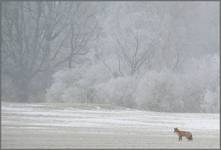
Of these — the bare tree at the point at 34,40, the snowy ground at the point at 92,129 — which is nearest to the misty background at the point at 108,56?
the bare tree at the point at 34,40

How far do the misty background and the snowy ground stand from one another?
10.6m

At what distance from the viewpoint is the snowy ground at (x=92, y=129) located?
61.8 feet

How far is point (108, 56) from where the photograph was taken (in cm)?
5925

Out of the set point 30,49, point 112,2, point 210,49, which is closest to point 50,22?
point 30,49

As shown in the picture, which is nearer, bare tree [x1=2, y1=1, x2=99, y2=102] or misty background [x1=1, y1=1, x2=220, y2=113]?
misty background [x1=1, y1=1, x2=220, y2=113]

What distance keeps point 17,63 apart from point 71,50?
12851 millimetres

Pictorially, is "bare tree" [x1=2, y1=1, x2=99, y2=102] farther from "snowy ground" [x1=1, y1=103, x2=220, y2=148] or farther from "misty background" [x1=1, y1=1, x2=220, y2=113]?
"snowy ground" [x1=1, y1=103, x2=220, y2=148]

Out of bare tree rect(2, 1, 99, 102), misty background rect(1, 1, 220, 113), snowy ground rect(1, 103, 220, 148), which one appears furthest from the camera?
bare tree rect(2, 1, 99, 102)

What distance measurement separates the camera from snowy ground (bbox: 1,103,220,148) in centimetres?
1883

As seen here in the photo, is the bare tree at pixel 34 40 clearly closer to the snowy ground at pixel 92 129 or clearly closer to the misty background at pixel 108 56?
the misty background at pixel 108 56

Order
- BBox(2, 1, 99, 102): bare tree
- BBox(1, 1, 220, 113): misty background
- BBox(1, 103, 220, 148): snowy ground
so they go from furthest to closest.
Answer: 1. BBox(2, 1, 99, 102): bare tree
2. BBox(1, 1, 220, 113): misty background
3. BBox(1, 103, 220, 148): snowy ground

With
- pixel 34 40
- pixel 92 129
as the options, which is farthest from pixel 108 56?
pixel 92 129

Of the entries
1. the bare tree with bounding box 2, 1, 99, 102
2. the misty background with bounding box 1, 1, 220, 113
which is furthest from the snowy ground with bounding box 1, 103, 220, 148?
the bare tree with bounding box 2, 1, 99, 102

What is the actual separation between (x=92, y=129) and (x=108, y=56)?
3518 centimetres
